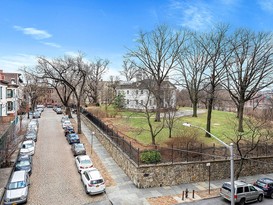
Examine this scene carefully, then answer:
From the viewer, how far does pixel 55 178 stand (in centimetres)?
2078

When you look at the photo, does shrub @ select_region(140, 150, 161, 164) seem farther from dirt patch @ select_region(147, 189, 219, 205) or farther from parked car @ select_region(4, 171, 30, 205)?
parked car @ select_region(4, 171, 30, 205)

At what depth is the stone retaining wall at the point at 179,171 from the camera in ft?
65.1

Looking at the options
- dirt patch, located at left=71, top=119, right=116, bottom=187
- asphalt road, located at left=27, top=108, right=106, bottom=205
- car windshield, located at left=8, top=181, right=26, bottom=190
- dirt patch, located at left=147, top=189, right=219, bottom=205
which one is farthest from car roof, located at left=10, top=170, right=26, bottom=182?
dirt patch, located at left=147, top=189, right=219, bottom=205

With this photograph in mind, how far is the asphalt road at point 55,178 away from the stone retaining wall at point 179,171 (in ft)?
12.1

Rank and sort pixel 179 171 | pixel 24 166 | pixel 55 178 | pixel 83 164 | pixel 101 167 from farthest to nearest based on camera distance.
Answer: pixel 101 167 → pixel 83 164 → pixel 24 166 → pixel 179 171 → pixel 55 178

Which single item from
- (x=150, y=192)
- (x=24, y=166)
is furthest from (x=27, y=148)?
(x=150, y=192)

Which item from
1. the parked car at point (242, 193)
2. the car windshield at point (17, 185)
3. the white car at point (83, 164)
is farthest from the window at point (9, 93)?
the parked car at point (242, 193)

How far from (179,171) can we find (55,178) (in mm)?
11043

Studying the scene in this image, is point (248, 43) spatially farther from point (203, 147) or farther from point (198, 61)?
point (203, 147)

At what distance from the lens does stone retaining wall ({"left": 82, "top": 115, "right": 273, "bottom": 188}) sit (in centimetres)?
1983

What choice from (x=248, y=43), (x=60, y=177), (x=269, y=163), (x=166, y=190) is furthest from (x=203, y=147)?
(x=248, y=43)

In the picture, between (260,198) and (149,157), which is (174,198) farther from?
(260,198)

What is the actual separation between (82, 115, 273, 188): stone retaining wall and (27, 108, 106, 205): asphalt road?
3.70 meters

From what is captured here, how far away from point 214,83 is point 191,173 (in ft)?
47.2
